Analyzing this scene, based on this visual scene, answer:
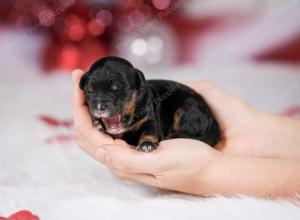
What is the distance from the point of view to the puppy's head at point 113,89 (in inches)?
65.0

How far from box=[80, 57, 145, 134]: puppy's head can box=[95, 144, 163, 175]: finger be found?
0.38ft

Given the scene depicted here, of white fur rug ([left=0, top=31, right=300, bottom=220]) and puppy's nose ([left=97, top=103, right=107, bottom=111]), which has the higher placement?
puppy's nose ([left=97, top=103, right=107, bottom=111])

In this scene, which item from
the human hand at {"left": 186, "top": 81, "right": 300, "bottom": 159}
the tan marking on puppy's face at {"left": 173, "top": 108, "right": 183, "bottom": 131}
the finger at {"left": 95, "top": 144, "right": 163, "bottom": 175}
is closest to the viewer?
the finger at {"left": 95, "top": 144, "right": 163, "bottom": 175}

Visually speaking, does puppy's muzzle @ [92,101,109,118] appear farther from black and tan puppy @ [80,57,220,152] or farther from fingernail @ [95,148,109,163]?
fingernail @ [95,148,109,163]

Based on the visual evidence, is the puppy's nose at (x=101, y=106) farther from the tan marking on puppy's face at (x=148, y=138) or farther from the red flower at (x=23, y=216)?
the red flower at (x=23, y=216)

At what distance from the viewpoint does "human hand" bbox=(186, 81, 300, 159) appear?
7.13ft

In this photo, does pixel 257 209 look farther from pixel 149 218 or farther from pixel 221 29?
pixel 221 29

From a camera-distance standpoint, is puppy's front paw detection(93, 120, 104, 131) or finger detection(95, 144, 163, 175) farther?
puppy's front paw detection(93, 120, 104, 131)

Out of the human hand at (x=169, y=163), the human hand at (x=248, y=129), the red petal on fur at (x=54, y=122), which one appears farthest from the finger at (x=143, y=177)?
the red petal on fur at (x=54, y=122)

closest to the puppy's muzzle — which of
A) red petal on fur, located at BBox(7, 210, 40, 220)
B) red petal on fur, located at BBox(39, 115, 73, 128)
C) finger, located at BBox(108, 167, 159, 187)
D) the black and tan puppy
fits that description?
the black and tan puppy

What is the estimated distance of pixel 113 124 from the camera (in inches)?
71.1

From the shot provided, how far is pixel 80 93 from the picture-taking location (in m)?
1.85

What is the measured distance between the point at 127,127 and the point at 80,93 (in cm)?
21

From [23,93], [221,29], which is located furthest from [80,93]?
[221,29]
